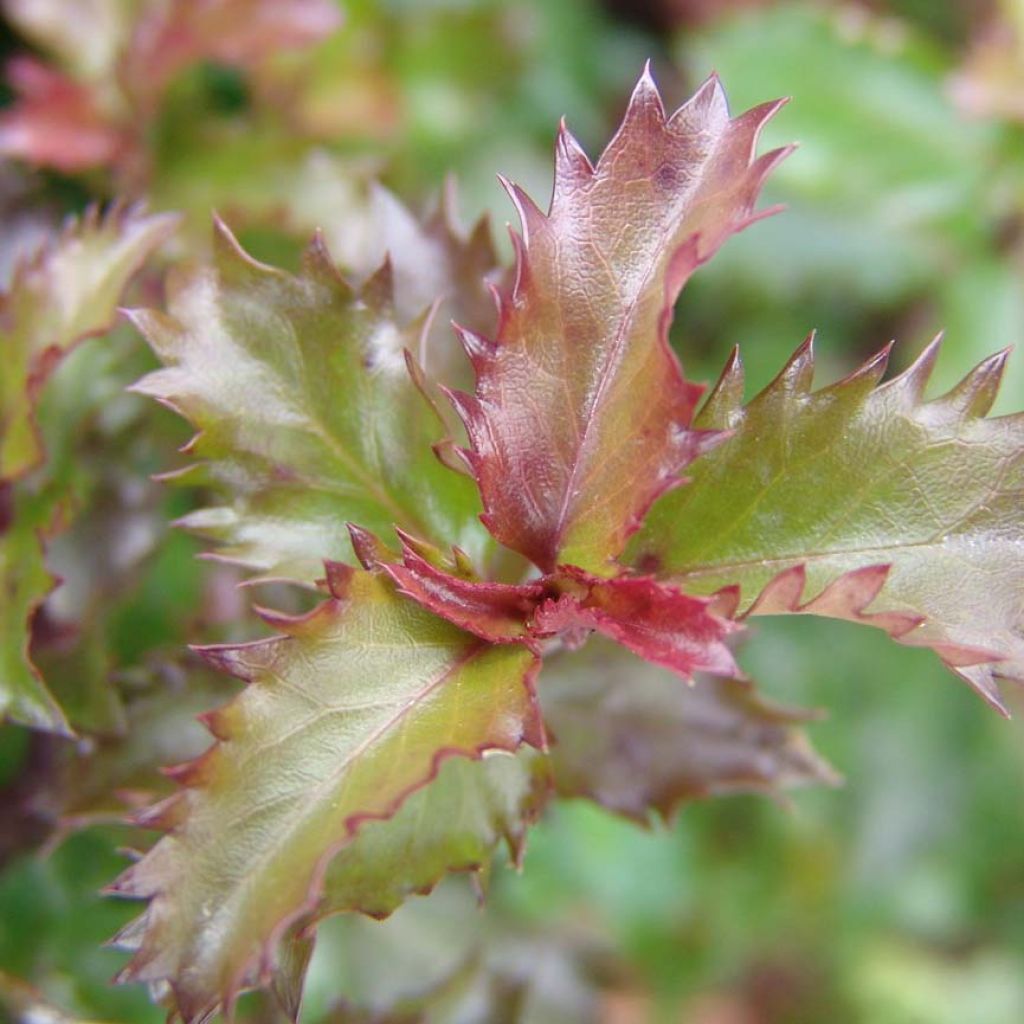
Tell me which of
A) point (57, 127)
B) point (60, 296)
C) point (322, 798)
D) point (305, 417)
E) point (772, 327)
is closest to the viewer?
point (322, 798)

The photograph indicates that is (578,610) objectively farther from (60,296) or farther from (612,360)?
(60,296)

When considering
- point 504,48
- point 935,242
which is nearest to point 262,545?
point 504,48

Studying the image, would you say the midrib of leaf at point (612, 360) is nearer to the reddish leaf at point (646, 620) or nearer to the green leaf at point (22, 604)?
the reddish leaf at point (646, 620)

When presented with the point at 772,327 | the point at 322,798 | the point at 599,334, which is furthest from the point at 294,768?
the point at 772,327

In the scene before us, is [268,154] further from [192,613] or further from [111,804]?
[111,804]

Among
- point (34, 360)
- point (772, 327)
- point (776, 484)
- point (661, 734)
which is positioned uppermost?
point (776, 484)
